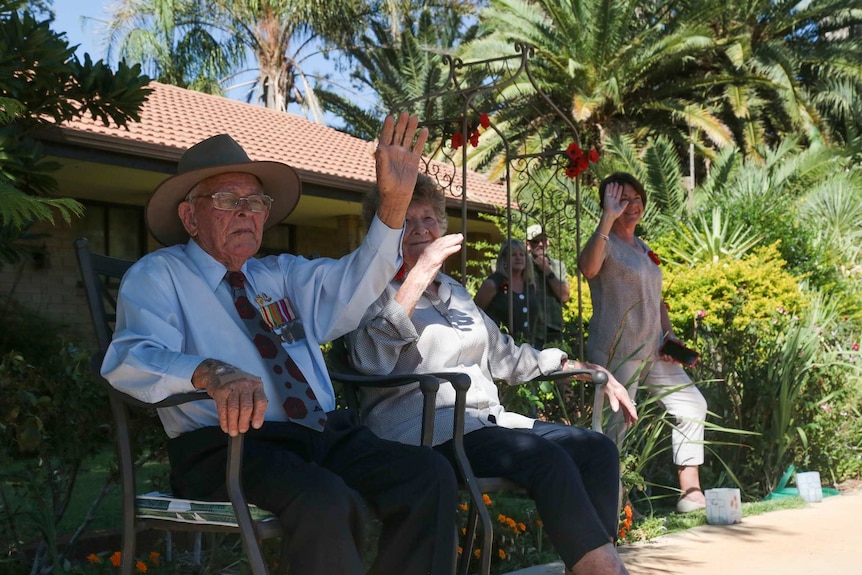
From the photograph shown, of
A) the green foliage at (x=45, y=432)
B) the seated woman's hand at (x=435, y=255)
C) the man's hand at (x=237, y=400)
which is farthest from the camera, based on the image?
the green foliage at (x=45, y=432)

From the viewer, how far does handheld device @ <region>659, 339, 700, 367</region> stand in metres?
5.62

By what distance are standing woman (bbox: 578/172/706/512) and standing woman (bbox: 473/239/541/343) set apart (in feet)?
2.71

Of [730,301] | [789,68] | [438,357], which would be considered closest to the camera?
[438,357]

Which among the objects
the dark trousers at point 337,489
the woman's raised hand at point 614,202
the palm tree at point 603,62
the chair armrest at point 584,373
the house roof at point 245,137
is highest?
the palm tree at point 603,62

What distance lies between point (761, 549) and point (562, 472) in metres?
2.01

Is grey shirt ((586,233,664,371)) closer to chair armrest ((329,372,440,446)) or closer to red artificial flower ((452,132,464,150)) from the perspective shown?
red artificial flower ((452,132,464,150))

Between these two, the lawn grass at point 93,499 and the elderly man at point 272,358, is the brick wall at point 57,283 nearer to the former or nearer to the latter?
the lawn grass at point 93,499

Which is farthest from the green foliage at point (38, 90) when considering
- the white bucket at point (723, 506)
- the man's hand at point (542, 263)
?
the white bucket at point (723, 506)

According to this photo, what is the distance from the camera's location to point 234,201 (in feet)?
10.3

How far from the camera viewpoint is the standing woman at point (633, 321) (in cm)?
531

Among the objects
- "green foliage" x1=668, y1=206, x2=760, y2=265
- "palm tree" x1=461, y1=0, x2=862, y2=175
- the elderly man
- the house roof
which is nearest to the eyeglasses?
the elderly man

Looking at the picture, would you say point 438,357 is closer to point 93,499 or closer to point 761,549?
point 761,549

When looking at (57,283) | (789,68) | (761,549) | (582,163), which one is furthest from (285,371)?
(789,68)

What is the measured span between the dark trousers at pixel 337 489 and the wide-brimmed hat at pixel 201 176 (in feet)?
2.51
